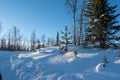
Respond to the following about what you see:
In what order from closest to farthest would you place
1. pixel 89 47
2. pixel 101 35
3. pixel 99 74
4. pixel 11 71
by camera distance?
1. pixel 99 74
2. pixel 11 71
3. pixel 101 35
4. pixel 89 47

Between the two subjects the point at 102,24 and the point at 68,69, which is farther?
the point at 102,24

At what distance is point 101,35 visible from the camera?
2134cm

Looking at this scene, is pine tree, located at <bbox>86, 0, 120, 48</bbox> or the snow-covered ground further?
pine tree, located at <bbox>86, 0, 120, 48</bbox>

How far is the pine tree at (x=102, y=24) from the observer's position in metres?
21.3

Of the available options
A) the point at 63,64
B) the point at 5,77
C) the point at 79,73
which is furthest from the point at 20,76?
the point at 79,73

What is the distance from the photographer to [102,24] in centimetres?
2136

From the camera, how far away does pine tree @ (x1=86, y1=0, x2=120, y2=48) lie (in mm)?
21344

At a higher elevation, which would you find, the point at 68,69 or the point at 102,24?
the point at 102,24

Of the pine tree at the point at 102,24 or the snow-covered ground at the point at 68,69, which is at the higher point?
the pine tree at the point at 102,24

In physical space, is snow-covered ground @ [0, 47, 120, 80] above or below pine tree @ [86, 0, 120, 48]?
below

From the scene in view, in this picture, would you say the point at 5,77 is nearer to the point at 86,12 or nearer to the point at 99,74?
the point at 99,74

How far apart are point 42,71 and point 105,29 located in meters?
9.75

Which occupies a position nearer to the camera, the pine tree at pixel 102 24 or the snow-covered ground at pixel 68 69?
the snow-covered ground at pixel 68 69

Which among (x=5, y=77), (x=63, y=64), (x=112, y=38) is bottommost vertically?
(x=5, y=77)
